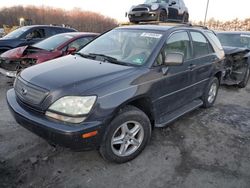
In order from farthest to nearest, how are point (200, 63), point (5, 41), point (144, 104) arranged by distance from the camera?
point (5, 41) < point (200, 63) < point (144, 104)

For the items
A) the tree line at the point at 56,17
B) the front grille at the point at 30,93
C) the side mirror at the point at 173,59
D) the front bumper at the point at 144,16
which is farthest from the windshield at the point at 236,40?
the tree line at the point at 56,17

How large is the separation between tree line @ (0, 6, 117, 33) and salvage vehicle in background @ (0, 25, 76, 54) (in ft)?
119

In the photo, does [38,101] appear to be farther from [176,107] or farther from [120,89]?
[176,107]

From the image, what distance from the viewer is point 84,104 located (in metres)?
2.42

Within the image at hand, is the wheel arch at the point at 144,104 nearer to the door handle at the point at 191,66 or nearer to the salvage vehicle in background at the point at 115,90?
the salvage vehicle in background at the point at 115,90

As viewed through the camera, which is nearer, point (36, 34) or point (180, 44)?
point (180, 44)

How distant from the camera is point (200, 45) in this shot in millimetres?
4277

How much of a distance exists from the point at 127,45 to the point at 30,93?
1665mm

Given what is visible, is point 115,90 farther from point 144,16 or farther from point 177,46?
point 144,16

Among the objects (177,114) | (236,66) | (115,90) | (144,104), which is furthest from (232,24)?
(115,90)

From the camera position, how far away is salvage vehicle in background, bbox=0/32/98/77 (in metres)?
5.71

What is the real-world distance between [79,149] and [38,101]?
73 cm

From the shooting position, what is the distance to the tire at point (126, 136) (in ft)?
8.84

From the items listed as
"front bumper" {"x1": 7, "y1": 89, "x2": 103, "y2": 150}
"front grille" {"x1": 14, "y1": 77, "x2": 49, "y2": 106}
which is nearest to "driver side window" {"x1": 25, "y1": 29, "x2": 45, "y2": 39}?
"front grille" {"x1": 14, "y1": 77, "x2": 49, "y2": 106}
